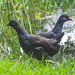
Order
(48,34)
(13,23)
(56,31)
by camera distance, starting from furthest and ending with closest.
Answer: (56,31) → (48,34) → (13,23)

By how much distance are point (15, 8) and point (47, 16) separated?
26.5 inches

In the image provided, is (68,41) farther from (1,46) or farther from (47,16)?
(1,46)

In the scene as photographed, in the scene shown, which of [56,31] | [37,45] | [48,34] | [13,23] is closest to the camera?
[37,45]

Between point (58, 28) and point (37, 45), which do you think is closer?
point (37, 45)

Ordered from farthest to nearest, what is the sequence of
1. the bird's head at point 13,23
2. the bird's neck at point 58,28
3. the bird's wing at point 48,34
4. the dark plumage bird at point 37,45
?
the bird's neck at point 58,28 < the bird's wing at point 48,34 < the bird's head at point 13,23 < the dark plumage bird at point 37,45

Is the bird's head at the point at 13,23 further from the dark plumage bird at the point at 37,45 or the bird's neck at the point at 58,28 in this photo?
the bird's neck at the point at 58,28

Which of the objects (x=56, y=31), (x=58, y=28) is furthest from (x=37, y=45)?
(x=58, y=28)

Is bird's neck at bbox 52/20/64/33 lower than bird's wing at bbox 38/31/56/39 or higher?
higher

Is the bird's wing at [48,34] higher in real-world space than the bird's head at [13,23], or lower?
lower

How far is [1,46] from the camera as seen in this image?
15.5ft

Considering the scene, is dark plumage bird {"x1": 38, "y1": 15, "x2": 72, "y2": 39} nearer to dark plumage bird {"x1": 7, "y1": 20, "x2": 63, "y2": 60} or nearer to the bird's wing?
the bird's wing

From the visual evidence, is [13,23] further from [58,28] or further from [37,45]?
[58,28]

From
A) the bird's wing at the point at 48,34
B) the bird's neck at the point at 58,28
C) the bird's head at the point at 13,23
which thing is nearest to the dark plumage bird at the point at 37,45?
the bird's head at the point at 13,23

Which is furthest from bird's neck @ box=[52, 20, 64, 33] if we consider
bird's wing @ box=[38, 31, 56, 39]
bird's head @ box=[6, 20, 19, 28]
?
bird's head @ box=[6, 20, 19, 28]
